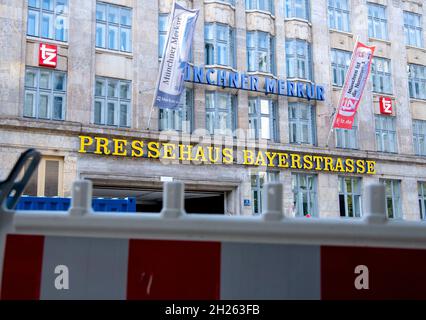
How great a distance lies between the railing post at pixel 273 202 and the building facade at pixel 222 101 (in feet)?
56.1

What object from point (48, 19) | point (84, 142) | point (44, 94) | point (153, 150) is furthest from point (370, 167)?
point (48, 19)

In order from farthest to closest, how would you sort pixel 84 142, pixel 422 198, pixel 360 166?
pixel 422 198, pixel 360 166, pixel 84 142

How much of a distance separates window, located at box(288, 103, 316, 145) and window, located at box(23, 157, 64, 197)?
429 inches

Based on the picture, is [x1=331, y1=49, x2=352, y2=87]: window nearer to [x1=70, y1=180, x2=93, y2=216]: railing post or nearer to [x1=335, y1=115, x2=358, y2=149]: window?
[x1=335, y1=115, x2=358, y2=149]: window

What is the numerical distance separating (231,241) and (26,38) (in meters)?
19.1

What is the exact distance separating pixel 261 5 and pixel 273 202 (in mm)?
23697

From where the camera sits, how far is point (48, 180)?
18141mm

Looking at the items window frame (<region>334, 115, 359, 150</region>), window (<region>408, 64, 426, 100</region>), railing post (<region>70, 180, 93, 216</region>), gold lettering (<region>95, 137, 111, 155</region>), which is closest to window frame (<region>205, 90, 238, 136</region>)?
gold lettering (<region>95, 137, 111, 155</region>)

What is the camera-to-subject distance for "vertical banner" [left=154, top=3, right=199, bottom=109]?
19062 mm

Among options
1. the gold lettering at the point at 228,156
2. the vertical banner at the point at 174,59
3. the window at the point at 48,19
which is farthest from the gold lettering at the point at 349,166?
the window at the point at 48,19

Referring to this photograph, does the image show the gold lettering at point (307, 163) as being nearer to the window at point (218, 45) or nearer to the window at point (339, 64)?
the window at point (339, 64)

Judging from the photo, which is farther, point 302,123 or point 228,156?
point 302,123

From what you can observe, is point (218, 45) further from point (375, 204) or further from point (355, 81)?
point (375, 204)
